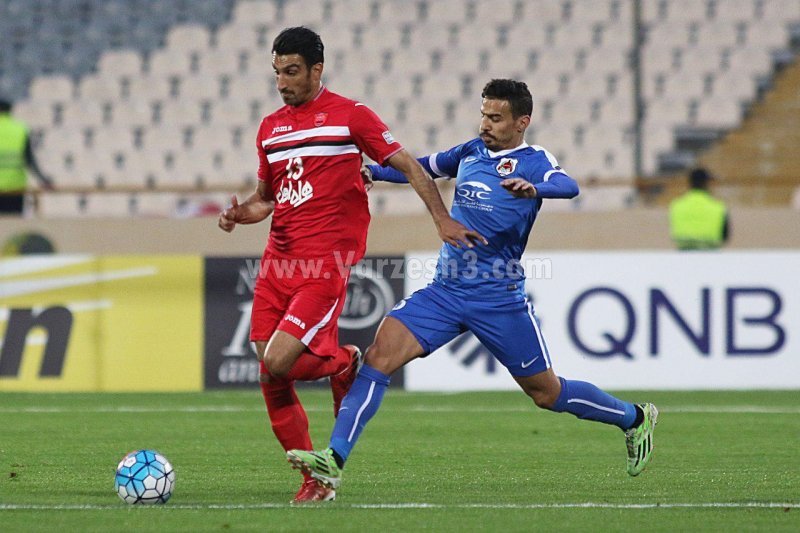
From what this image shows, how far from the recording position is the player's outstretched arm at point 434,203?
587 cm

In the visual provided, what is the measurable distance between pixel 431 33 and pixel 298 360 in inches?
540

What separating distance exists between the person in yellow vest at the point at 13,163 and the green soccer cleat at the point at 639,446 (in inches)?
338

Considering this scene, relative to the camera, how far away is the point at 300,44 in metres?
6.01

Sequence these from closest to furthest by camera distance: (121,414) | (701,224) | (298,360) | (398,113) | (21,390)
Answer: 1. (298,360)
2. (121,414)
3. (21,390)
4. (701,224)
5. (398,113)

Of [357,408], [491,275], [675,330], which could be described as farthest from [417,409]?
[357,408]

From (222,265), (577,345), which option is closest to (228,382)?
(222,265)

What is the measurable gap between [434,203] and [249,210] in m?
0.99

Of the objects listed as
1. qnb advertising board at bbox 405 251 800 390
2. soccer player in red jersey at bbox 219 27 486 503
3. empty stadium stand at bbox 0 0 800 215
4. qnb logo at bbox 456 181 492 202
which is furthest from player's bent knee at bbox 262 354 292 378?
empty stadium stand at bbox 0 0 800 215

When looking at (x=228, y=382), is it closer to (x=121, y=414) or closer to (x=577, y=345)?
(x=121, y=414)

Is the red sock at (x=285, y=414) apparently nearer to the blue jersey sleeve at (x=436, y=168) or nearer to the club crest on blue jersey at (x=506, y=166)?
the blue jersey sleeve at (x=436, y=168)

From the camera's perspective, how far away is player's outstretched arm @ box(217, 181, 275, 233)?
630 cm

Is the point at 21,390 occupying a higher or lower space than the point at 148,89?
lower

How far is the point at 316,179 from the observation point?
613 cm

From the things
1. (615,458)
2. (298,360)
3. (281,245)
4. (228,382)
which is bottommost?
(228,382)
